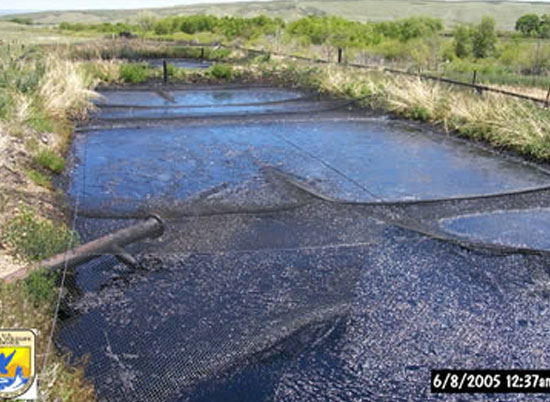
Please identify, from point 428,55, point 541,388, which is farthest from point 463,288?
point 428,55

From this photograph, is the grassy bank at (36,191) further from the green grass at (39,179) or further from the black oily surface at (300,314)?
the black oily surface at (300,314)

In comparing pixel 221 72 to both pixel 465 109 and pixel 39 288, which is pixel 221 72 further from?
pixel 39 288

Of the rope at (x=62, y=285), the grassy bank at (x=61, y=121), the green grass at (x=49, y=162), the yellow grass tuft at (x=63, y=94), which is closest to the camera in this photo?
the rope at (x=62, y=285)

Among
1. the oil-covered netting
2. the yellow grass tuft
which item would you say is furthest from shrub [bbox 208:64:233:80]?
the oil-covered netting

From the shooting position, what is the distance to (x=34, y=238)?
15.1 feet

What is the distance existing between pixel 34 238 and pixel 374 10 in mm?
84229

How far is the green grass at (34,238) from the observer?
14.9ft

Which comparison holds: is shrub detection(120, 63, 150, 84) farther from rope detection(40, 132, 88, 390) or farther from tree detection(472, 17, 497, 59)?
tree detection(472, 17, 497, 59)

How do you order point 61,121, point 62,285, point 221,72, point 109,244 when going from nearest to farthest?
point 62,285 → point 109,244 → point 61,121 → point 221,72

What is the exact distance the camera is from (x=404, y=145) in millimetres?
9531

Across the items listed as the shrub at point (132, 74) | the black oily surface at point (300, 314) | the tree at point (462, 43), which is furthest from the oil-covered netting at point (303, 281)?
the tree at point (462, 43)

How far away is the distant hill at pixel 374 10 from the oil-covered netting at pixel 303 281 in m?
68.9

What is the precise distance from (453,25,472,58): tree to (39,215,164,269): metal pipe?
3963cm
